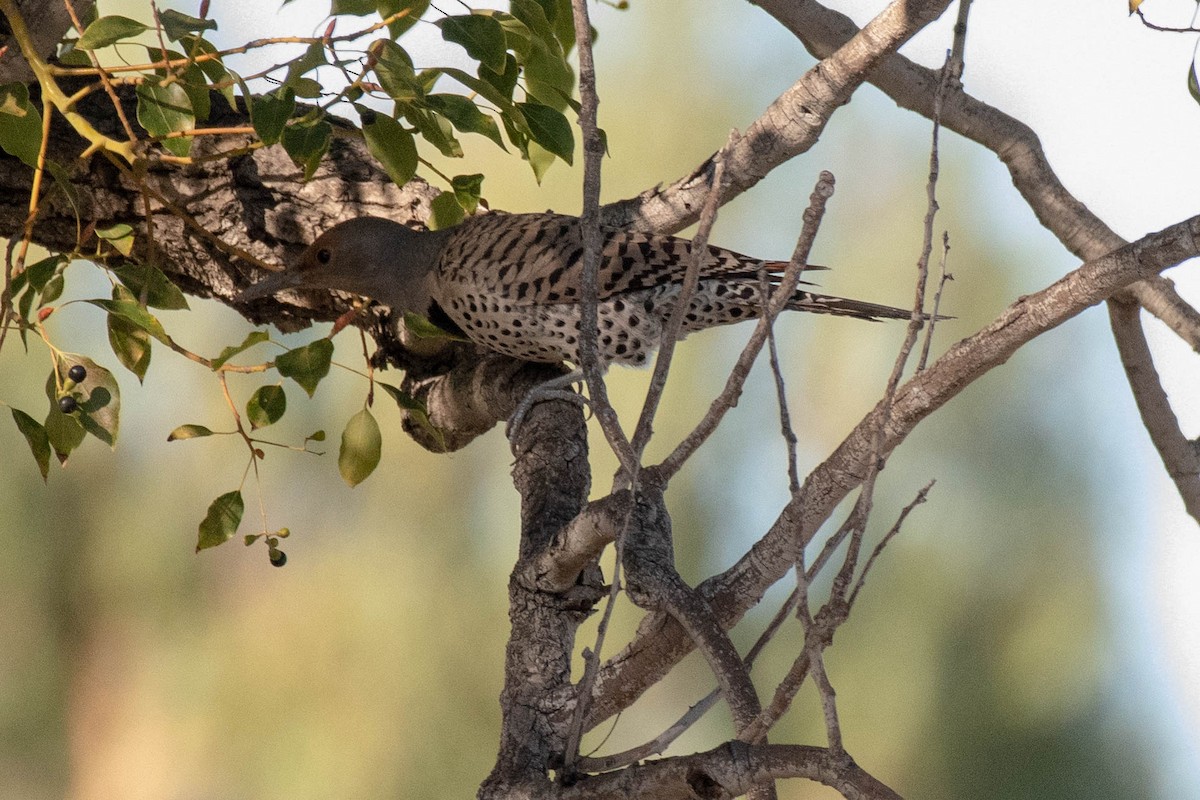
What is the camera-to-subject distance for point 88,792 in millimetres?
2143

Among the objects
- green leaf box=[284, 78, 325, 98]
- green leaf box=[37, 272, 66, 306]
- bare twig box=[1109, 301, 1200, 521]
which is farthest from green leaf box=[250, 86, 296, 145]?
bare twig box=[1109, 301, 1200, 521]

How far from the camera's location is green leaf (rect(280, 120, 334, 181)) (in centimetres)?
89

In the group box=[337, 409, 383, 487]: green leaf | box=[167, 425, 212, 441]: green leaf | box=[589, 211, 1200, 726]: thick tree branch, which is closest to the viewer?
box=[589, 211, 1200, 726]: thick tree branch

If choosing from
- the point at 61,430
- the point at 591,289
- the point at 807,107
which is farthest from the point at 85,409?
the point at 807,107

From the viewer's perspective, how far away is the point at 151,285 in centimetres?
97

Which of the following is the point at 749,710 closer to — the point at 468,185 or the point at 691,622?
the point at 691,622

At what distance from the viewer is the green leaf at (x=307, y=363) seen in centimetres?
99

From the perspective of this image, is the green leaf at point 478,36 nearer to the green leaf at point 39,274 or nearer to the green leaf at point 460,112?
the green leaf at point 460,112

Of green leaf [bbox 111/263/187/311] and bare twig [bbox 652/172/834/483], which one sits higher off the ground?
green leaf [bbox 111/263/187/311]

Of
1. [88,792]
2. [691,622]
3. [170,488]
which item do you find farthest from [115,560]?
[691,622]

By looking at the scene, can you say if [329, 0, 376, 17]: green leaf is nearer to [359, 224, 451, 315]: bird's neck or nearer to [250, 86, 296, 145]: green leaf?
[250, 86, 296, 145]: green leaf

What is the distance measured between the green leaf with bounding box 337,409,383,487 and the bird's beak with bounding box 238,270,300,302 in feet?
1.22

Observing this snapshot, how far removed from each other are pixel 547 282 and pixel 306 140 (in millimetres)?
515

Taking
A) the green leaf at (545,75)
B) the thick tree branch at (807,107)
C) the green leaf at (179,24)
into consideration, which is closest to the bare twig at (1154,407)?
the thick tree branch at (807,107)
